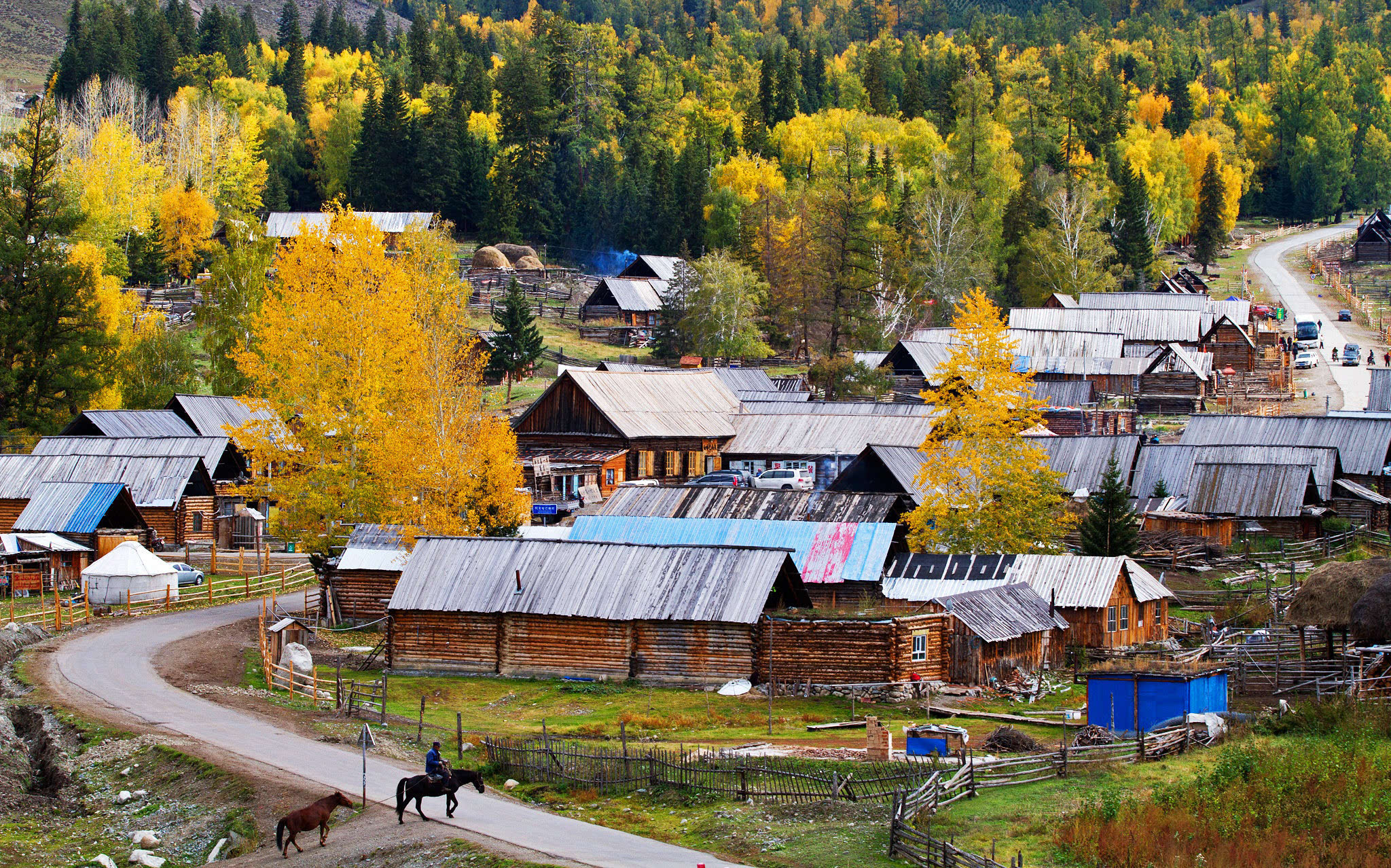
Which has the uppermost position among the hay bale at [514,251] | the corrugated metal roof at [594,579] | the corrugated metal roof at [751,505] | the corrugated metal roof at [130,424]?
the hay bale at [514,251]

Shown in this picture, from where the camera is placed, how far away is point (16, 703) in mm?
33594

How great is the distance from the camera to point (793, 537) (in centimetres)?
4544

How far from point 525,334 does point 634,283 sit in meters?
25.9

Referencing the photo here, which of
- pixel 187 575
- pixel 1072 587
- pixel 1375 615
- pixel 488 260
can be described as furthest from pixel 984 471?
pixel 488 260

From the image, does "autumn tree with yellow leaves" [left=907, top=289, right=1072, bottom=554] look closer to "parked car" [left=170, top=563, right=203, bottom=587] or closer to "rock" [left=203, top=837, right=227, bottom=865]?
"parked car" [left=170, top=563, right=203, bottom=587]

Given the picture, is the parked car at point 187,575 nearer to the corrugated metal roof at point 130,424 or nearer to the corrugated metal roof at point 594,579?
the corrugated metal roof at point 130,424

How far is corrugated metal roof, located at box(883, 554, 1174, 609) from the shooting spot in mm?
41406

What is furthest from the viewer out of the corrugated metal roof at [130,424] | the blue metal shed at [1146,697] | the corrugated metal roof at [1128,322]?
the corrugated metal roof at [1128,322]

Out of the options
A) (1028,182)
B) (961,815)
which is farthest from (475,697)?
(1028,182)

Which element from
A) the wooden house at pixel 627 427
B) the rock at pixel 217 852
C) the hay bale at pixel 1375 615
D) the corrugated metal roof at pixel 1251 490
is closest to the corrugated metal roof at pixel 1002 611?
the hay bale at pixel 1375 615

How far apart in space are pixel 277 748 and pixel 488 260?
90929mm

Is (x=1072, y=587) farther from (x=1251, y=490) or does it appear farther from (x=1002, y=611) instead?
(x=1251, y=490)

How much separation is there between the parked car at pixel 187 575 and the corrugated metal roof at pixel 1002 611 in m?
27.1

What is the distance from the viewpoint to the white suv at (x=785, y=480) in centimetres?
6406
